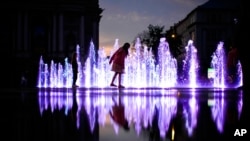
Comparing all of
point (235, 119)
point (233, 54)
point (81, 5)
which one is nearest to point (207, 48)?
point (81, 5)

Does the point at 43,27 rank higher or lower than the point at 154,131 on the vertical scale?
higher

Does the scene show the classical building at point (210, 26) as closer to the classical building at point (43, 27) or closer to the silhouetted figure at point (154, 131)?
the classical building at point (43, 27)

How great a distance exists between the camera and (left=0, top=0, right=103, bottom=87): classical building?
6438 cm

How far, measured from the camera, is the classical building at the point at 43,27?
211 feet

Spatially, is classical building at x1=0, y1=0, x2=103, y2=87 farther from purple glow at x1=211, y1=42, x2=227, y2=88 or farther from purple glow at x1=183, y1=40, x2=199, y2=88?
purple glow at x1=211, y1=42, x2=227, y2=88

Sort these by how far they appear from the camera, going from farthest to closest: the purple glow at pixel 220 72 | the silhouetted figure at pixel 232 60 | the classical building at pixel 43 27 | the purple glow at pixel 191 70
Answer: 1. the classical building at pixel 43 27
2. the purple glow at pixel 191 70
3. the purple glow at pixel 220 72
4. the silhouetted figure at pixel 232 60

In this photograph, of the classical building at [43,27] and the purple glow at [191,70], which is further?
the classical building at [43,27]

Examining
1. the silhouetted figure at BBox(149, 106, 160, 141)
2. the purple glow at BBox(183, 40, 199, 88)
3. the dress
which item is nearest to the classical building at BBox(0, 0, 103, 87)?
the purple glow at BBox(183, 40, 199, 88)

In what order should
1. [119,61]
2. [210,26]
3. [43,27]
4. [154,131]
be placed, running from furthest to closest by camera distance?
[210,26] → [43,27] → [119,61] → [154,131]

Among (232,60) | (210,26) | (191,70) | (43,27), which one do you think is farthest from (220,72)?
(210,26)

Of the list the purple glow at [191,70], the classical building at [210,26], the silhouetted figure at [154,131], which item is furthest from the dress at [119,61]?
the classical building at [210,26]

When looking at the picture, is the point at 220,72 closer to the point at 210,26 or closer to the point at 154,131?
the point at 154,131

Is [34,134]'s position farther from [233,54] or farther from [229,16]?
[229,16]

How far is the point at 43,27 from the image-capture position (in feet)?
219
